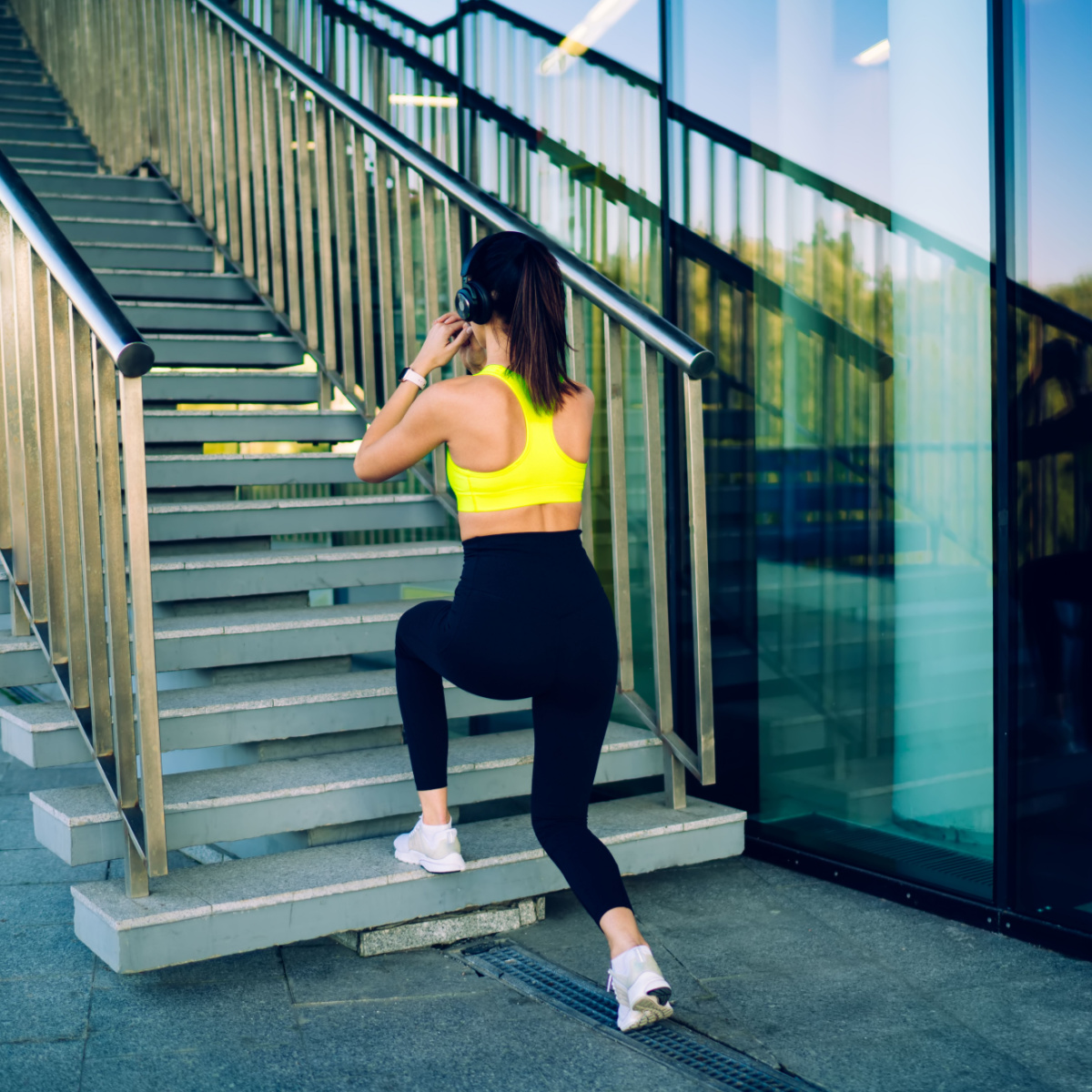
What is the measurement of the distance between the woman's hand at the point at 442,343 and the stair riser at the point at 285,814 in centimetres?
113

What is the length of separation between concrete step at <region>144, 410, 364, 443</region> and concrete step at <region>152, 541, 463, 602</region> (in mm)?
467

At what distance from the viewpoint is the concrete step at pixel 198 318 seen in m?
4.77

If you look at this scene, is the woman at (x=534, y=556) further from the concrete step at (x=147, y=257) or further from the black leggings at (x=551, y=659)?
the concrete step at (x=147, y=257)

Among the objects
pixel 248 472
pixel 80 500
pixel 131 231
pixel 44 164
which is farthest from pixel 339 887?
pixel 44 164

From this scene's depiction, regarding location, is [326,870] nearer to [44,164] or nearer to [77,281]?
[77,281]

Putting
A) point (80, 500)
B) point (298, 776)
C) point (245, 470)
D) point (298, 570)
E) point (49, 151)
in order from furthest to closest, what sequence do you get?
point (49, 151), point (245, 470), point (298, 570), point (298, 776), point (80, 500)

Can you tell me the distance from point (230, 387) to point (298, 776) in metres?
1.90

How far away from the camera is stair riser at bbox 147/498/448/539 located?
3871 mm

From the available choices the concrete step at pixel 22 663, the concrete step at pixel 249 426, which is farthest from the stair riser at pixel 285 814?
the concrete step at pixel 249 426

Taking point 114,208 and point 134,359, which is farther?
point 114,208

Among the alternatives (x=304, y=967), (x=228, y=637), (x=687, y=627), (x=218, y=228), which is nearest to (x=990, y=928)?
(x=687, y=627)

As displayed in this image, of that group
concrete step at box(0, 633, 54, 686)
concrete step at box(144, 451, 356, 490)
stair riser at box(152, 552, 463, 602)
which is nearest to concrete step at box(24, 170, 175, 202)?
concrete step at box(144, 451, 356, 490)

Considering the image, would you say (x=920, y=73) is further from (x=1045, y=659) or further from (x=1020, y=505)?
(x=1045, y=659)

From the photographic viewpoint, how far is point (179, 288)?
197 inches
